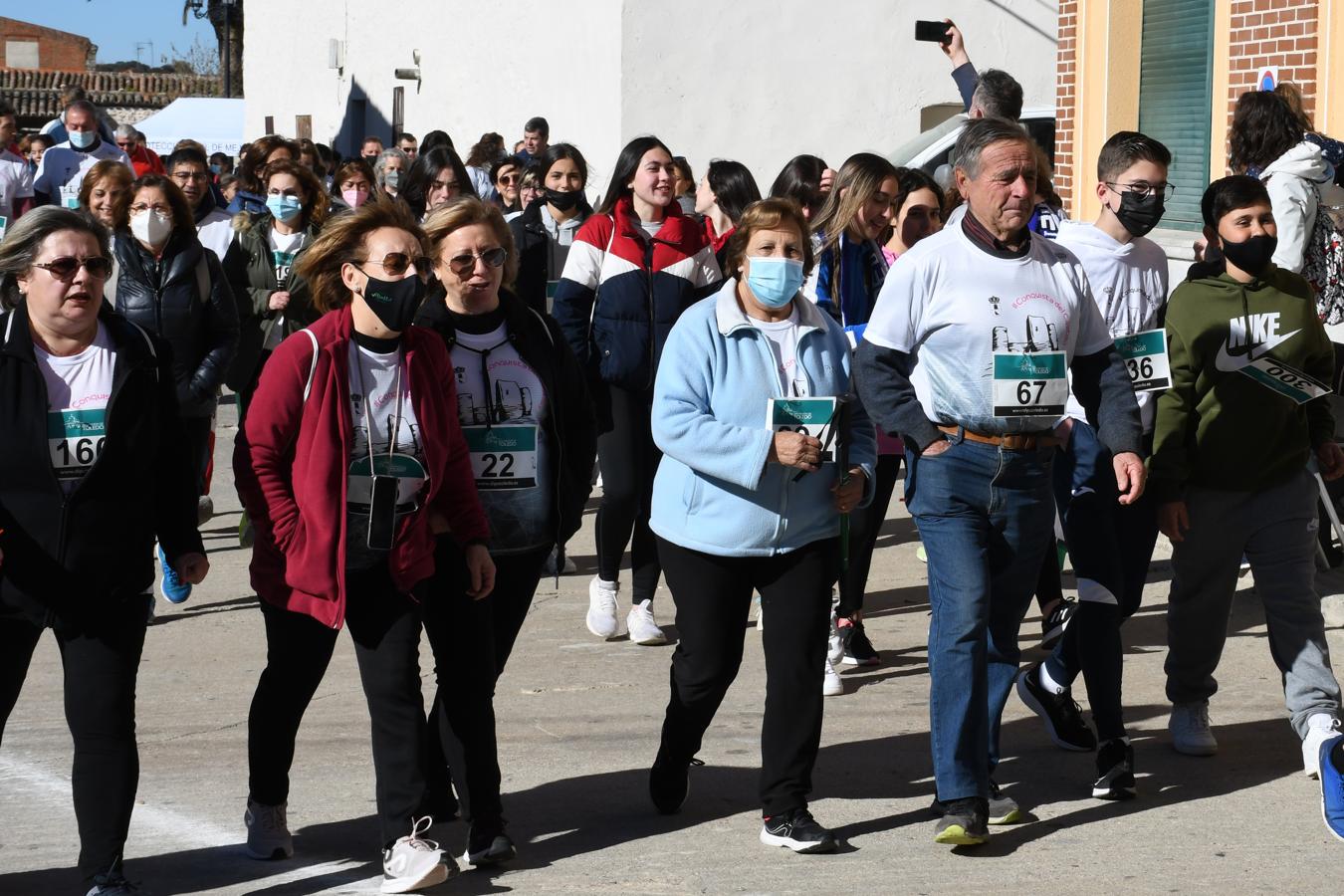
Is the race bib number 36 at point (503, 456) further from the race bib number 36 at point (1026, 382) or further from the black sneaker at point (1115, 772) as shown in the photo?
the black sneaker at point (1115, 772)

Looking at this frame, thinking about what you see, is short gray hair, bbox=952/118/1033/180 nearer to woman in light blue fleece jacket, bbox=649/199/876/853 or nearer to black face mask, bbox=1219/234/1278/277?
woman in light blue fleece jacket, bbox=649/199/876/853

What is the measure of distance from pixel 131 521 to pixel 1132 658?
4419mm

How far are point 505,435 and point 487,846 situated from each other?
3.85 ft

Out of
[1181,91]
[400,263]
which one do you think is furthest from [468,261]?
[1181,91]

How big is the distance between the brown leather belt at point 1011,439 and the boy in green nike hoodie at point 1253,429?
30.8 inches

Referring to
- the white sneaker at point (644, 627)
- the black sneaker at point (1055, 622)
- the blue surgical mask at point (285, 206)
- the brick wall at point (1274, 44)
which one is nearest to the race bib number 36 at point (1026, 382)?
the black sneaker at point (1055, 622)

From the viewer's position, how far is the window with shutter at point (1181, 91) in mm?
12508

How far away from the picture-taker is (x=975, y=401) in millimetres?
5426

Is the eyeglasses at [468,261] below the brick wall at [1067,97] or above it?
below

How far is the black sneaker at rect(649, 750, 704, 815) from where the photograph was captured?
575 cm

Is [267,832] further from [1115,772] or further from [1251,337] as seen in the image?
[1251,337]

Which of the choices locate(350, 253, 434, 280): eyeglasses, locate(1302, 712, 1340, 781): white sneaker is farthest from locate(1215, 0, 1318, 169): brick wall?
locate(350, 253, 434, 280): eyeglasses

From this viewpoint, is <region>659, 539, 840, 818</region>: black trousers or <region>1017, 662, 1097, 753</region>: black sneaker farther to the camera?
<region>1017, 662, 1097, 753</region>: black sneaker

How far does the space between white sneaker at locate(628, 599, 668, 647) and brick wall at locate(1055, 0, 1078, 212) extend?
6.83 meters
